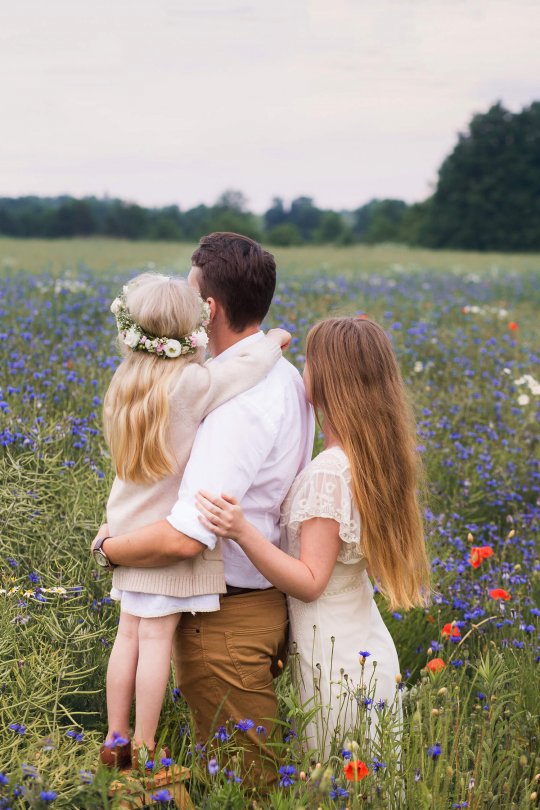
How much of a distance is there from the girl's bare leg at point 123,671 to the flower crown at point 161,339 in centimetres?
79

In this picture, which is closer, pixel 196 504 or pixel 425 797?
pixel 425 797

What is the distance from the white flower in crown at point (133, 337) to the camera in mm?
2648

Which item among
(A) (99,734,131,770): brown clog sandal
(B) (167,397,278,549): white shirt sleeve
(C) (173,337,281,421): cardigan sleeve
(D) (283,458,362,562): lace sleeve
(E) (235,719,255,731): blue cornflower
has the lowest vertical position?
(A) (99,734,131,770): brown clog sandal

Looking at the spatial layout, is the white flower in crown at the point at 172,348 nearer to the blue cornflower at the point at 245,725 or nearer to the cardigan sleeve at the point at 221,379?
the cardigan sleeve at the point at 221,379

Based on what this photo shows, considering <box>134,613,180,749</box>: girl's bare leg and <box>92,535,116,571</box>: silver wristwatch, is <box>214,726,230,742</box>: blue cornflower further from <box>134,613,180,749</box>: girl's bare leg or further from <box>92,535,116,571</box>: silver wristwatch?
<box>92,535,116,571</box>: silver wristwatch

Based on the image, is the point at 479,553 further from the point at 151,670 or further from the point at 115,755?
the point at 115,755

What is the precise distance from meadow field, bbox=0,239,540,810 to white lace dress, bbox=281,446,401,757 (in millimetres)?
109

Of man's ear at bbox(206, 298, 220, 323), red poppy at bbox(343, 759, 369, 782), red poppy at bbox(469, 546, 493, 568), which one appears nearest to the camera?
red poppy at bbox(343, 759, 369, 782)

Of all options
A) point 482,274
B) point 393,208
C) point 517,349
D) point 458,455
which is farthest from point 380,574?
point 393,208

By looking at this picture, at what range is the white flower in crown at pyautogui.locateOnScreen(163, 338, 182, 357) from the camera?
2.62 meters

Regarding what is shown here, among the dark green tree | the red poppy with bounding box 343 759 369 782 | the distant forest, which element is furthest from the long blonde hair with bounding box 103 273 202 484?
the dark green tree

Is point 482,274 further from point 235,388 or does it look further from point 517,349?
point 235,388

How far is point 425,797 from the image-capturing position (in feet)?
7.43

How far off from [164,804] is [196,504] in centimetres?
84
